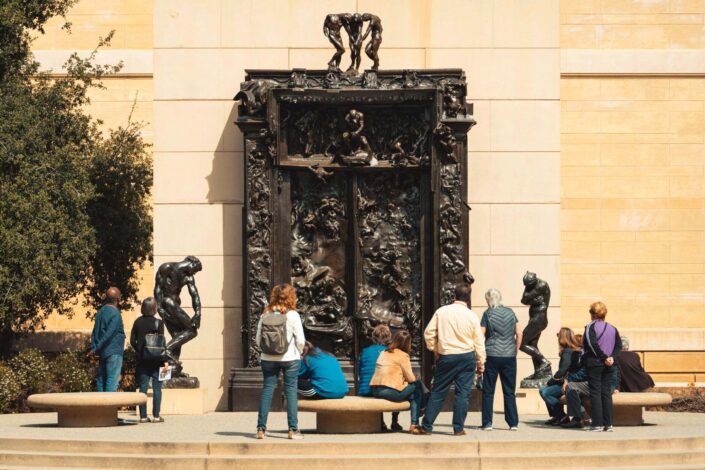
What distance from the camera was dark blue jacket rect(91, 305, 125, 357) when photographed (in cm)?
2198

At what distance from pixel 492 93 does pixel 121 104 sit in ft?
43.8

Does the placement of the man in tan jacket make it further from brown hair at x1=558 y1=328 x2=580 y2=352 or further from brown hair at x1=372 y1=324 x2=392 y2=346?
brown hair at x1=558 y1=328 x2=580 y2=352

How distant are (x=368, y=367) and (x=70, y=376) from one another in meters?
9.71

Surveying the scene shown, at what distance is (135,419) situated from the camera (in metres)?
22.8

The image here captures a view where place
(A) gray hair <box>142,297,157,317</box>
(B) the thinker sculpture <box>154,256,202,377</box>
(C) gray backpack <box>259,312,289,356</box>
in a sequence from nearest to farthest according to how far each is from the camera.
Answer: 1. (C) gray backpack <box>259,312,289,356</box>
2. (A) gray hair <box>142,297,157,317</box>
3. (B) the thinker sculpture <box>154,256,202,377</box>

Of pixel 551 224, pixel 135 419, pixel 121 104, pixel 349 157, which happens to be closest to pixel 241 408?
pixel 135 419

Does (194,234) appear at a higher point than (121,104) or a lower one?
lower

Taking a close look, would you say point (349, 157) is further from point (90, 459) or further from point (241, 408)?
point (90, 459)

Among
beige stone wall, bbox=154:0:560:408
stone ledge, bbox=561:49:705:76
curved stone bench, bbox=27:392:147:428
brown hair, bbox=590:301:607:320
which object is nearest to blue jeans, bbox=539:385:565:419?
brown hair, bbox=590:301:607:320

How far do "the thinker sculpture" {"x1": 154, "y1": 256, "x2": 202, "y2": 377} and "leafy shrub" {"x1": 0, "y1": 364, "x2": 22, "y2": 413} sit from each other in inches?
164

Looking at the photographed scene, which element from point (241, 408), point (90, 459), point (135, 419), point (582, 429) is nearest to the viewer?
point (90, 459)

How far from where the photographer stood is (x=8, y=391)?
2697 centimetres

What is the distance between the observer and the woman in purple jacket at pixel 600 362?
2030cm

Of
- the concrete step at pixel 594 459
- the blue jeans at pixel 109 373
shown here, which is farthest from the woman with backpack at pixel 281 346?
the blue jeans at pixel 109 373
